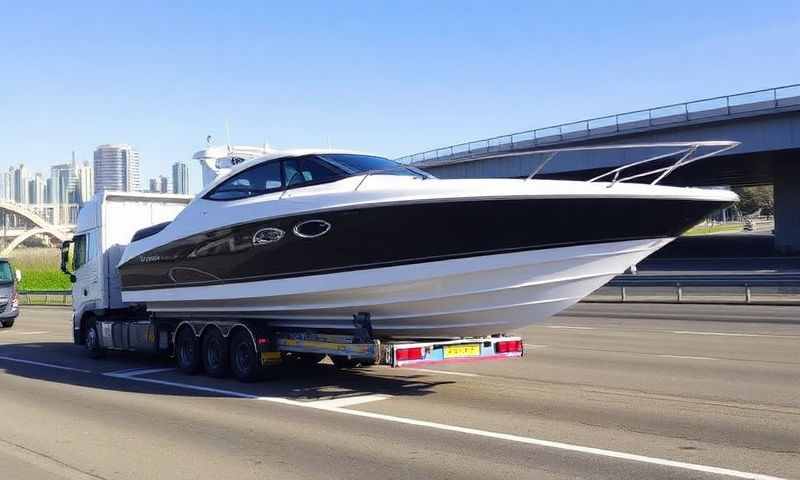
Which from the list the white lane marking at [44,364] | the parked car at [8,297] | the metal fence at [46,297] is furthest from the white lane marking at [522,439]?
the metal fence at [46,297]

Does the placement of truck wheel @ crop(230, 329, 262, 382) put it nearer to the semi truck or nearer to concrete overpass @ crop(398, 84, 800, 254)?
the semi truck

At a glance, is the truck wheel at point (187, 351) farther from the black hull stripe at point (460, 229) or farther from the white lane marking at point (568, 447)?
the white lane marking at point (568, 447)

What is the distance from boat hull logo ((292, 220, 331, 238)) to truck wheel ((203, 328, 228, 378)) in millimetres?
2752

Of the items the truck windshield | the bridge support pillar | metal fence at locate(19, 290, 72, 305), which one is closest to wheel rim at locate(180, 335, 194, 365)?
the truck windshield

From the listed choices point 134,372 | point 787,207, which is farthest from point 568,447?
point 787,207

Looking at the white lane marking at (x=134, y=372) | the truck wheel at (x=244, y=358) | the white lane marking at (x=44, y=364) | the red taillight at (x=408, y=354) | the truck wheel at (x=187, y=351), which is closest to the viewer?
the red taillight at (x=408, y=354)

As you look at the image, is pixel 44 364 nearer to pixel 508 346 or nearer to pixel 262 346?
pixel 262 346

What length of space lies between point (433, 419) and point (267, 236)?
11.0 ft

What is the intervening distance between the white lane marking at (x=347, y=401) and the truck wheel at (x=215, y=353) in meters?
2.51

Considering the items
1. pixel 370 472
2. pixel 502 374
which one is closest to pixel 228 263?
pixel 502 374

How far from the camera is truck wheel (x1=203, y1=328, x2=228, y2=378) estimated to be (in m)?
12.3

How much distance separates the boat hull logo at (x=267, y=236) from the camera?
34.7ft

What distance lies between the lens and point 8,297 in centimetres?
2605

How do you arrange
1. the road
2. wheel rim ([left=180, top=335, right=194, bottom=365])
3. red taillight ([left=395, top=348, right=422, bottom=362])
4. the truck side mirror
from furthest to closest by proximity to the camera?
the truck side mirror < wheel rim ([left=180, top=335, right=194, bottom=365]) < red taillight ([left=395, top=348, right=422, bottom=362]) < the road
